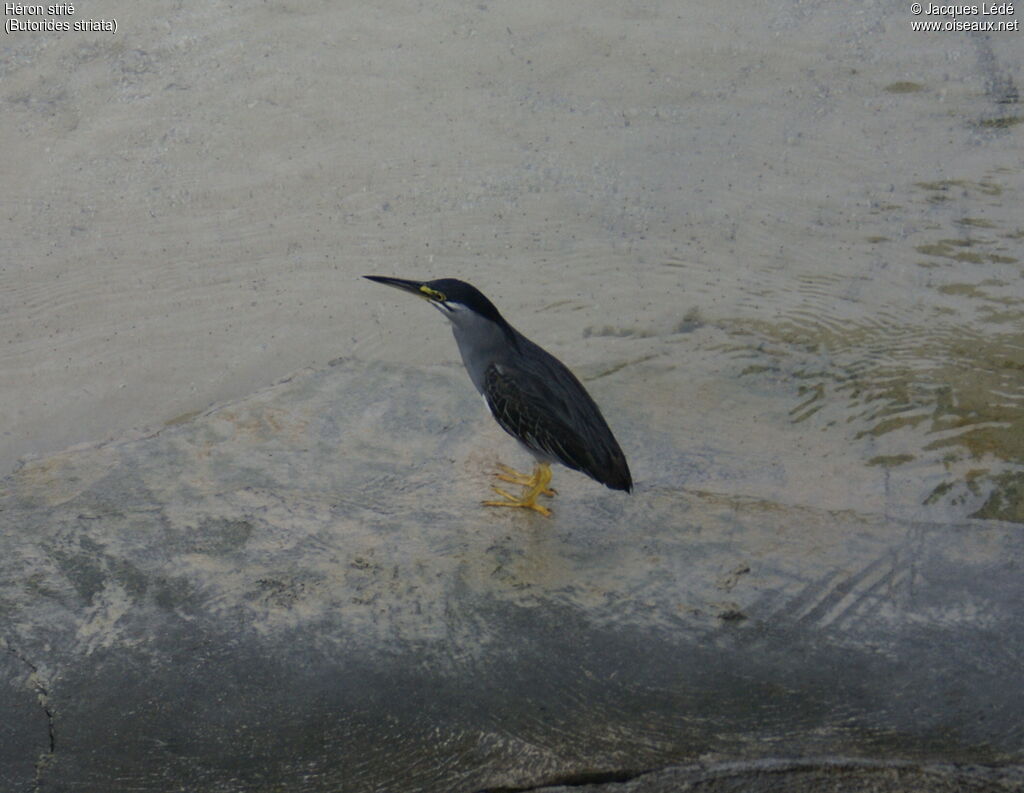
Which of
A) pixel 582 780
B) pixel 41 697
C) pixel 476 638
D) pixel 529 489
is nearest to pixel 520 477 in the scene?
pixel 529 489

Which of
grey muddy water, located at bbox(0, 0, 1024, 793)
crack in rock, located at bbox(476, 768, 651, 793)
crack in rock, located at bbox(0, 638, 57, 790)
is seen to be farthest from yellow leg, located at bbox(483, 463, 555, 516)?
crack in rock, located at bbox(0, 638, 57, 790)

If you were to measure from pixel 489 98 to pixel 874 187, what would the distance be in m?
2.78

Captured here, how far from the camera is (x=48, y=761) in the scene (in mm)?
3145

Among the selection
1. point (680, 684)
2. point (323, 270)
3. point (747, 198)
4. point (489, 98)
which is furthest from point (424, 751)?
point (489, 98)

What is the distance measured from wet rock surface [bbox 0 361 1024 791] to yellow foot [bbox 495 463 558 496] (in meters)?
0.11

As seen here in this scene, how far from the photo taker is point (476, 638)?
11.6 feet

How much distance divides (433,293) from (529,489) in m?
0.88

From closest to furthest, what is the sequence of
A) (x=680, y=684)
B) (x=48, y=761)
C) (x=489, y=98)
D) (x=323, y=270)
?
(x=48, y=761), (x=680, y=684), (x=323, y=270), (x=489, y=98)

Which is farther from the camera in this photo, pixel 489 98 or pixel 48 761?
pixel 489 98

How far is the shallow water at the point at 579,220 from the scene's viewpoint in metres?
5.41

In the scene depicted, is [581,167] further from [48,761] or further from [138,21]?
[48,761]

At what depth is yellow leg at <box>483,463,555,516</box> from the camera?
4426 millimetres

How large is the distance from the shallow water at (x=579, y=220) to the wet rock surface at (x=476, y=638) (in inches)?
25.7

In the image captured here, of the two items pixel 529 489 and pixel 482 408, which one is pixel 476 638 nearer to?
pixel 529 489
